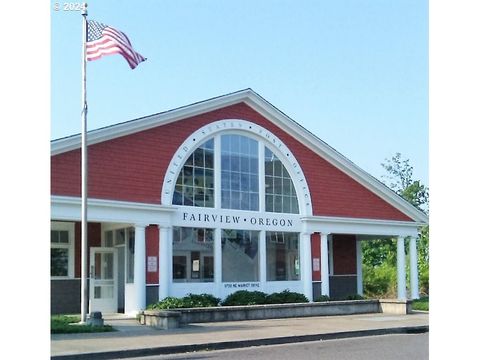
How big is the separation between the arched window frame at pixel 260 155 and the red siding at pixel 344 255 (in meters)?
4.76

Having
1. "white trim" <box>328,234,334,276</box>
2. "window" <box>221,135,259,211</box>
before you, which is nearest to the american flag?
"window" <box>221,135,259,211</box>

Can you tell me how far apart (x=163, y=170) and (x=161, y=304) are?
4.52m

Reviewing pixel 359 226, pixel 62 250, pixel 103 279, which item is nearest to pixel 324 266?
pixel 359 226

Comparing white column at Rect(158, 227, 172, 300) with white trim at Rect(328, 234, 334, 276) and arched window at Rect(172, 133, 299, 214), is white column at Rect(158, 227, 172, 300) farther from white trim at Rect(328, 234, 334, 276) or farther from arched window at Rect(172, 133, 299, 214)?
white trim at Rect(328, 234, 334, 276)

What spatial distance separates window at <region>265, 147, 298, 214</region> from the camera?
2572cm

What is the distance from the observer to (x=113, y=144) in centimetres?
2177

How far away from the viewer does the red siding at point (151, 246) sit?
864 inches

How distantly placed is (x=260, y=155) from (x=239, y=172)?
4.14ft

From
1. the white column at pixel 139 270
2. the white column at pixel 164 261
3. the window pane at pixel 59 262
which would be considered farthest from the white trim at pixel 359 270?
the window pane at pixel 59 262

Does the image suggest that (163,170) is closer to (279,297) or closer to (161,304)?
(161,304)

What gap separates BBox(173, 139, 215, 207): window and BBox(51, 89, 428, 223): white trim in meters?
1.42

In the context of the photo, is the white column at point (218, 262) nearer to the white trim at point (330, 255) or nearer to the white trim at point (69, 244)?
the white trim at point (69, 244)
